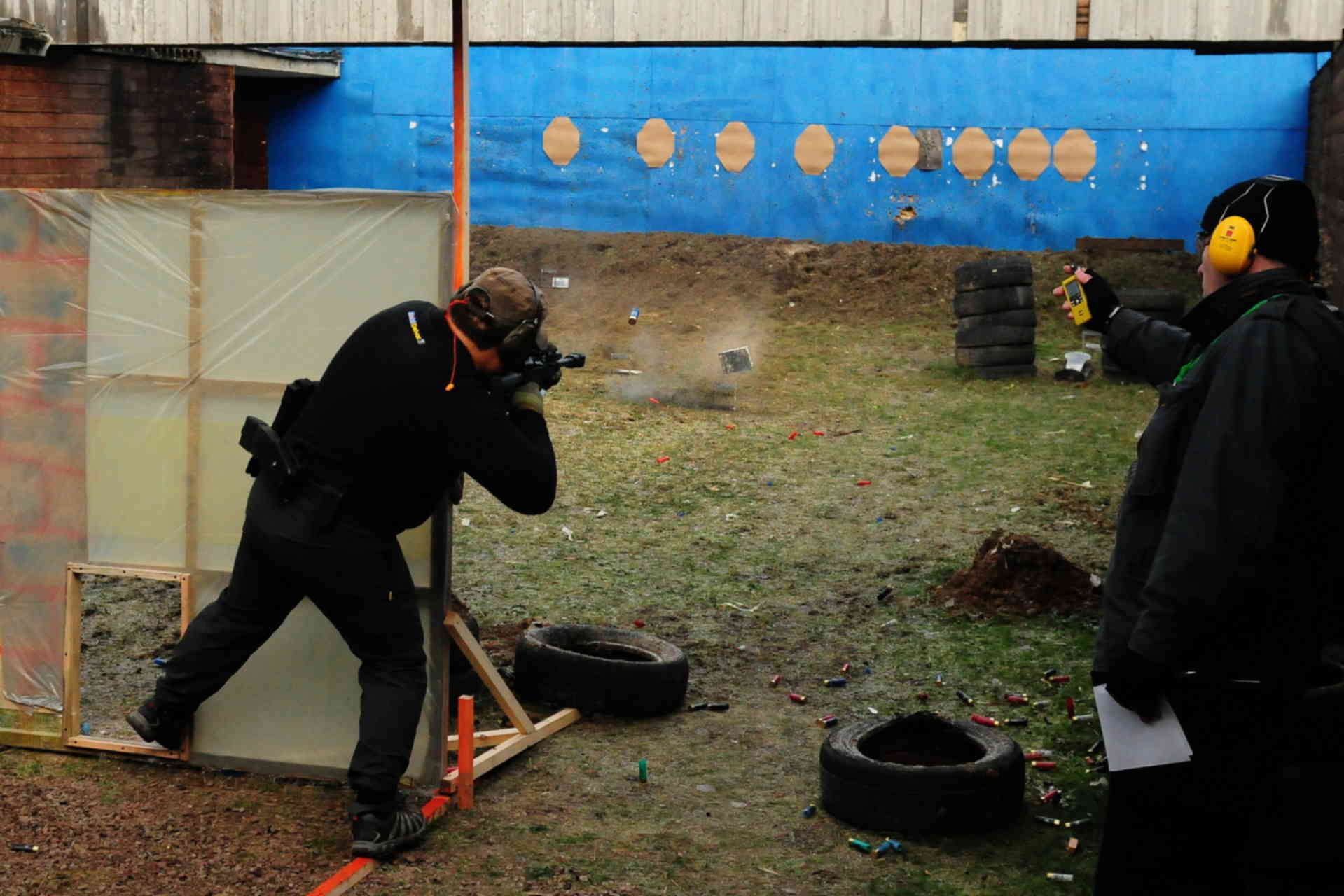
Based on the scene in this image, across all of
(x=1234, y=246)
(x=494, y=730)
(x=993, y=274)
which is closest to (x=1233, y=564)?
(x=1234, y=246)

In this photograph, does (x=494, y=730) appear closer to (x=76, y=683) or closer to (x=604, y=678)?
(x=604, y=678)

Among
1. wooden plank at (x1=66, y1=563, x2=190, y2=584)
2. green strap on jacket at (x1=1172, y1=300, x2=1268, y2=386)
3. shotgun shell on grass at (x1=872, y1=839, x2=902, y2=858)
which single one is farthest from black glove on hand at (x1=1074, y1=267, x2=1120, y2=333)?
wooden plank at (x1=66, y1=563, x2=190, y2=584)

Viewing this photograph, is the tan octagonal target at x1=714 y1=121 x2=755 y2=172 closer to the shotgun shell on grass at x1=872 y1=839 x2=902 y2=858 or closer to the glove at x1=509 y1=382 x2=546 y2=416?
the glove at x1=509 y1=382 x2=546 y2=416

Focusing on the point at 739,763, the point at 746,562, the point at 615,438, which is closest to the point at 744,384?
the point at 615,438

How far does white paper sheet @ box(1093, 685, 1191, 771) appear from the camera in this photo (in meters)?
3.21

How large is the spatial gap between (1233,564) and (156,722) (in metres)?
3.97

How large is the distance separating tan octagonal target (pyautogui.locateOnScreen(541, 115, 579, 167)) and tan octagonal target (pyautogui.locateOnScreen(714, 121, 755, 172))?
2485mm

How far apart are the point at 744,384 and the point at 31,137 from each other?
8920mm

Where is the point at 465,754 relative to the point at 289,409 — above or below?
below

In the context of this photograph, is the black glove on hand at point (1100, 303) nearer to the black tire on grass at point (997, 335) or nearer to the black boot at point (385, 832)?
the black boot at point (385, 832)

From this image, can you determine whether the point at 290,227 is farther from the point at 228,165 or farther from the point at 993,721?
the point at 228,165

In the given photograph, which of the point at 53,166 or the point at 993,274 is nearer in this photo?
the point at 53,166

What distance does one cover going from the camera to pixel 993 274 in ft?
53.4

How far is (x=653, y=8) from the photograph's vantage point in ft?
38.3
